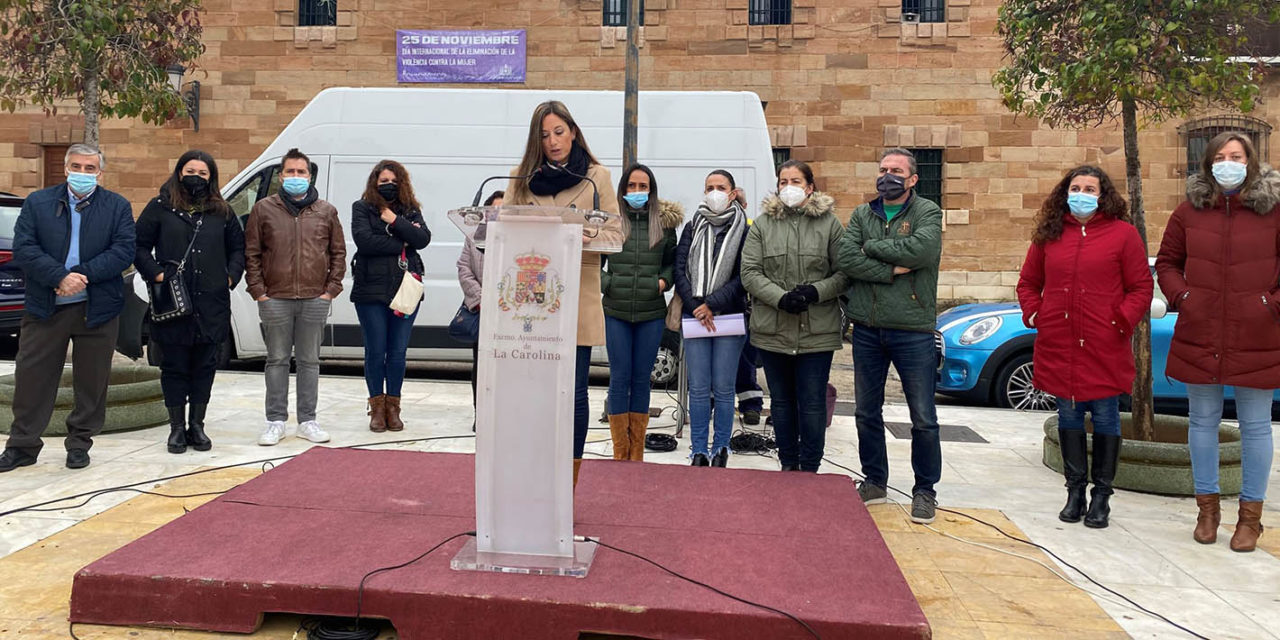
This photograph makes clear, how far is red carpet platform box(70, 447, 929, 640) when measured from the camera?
120 inches

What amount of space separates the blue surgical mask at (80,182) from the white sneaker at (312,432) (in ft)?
6.79

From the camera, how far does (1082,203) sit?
4777 mm

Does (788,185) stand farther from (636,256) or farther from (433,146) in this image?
(433,146)

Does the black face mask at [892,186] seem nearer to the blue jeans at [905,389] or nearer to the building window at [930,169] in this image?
the blue jeans at [905,389]

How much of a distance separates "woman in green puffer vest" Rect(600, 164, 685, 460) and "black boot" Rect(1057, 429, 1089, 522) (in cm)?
232

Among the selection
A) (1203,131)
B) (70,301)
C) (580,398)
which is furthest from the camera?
(1203,131)

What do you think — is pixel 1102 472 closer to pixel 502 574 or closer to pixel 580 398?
pixel 580 398

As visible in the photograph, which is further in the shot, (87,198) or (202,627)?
(87,198)

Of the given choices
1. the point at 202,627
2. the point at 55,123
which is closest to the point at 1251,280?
the point at 202,627

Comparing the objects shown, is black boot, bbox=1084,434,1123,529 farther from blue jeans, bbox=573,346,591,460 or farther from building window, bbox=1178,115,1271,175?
building window, bbox=1178,115,1271,175

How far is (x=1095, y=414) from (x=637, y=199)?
9.10 feet

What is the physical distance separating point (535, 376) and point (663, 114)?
6509 mm

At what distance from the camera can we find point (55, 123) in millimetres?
17859

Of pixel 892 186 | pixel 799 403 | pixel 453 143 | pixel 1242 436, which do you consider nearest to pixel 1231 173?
pixel 1242 436
